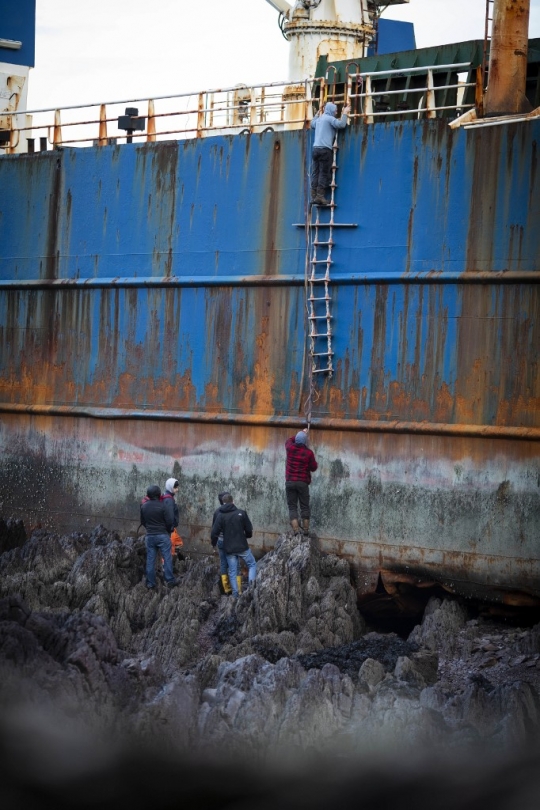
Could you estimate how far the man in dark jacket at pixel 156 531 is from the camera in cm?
1175

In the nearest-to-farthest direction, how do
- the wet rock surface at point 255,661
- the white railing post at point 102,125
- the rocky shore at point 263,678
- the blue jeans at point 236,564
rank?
the rocky shore at point 263,678 < the wet rock surface at point 255,661 < the blue jeans at point 236,564 < the white railing post at point 102,125

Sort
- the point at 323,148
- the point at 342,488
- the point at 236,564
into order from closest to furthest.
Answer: the point at 236,564 < the point at 342,488 < the point at 323,148

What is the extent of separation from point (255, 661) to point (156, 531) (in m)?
2.51

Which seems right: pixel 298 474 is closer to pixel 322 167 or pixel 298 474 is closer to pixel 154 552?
pixel 154 552

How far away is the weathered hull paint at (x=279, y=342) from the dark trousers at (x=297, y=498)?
231mm

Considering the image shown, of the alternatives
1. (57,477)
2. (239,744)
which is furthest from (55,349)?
(239,744)

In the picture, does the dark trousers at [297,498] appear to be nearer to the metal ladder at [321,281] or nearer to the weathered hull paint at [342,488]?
the weathered hull paint at [342,488]

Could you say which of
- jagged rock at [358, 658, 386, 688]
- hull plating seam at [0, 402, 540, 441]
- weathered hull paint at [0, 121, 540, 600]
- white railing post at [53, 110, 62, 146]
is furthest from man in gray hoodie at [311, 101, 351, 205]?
jagged rock at [358, 658, 386, 688]

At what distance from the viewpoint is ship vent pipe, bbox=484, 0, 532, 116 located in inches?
462

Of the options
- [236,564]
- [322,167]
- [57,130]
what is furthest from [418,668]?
[57,130]

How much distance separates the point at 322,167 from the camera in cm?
1230

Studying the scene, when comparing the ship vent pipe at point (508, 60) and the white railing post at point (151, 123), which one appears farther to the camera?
the white railing post at point (151, 123)

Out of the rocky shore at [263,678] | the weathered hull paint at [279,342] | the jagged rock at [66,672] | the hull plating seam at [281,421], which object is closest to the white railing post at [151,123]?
the weathered hull paint at [279,342]

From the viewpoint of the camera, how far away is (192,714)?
8.91 metres
